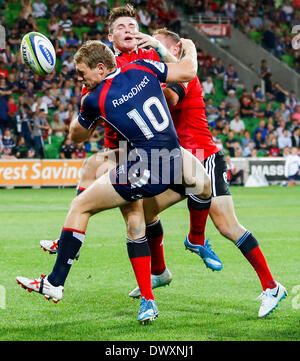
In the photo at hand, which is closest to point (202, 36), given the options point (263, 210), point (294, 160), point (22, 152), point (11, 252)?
point (294, 160)

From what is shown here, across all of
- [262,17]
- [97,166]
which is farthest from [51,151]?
[97,166]

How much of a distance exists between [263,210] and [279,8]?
20896 mm

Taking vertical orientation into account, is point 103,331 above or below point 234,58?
above

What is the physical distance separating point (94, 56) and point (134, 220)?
4.54ft

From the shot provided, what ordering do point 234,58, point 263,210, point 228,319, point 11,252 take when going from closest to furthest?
point 228,319
point 11,252
point 263,210
point 234,58

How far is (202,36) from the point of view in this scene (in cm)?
3145

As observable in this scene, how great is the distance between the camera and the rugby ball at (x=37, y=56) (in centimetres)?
692

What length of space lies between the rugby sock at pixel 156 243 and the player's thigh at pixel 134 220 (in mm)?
794

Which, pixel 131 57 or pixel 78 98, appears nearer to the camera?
pixel 131 57

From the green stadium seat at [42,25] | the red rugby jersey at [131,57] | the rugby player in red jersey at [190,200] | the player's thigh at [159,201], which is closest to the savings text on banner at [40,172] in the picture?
the green stadium seat at [42,25]

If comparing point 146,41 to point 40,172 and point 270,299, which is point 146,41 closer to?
point 270,299

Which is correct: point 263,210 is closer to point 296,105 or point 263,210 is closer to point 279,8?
point 296,105

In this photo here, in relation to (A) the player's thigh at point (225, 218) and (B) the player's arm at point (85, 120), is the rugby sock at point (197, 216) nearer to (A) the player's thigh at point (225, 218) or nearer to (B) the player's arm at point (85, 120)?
(A) the player's thigh at point (225, 218)

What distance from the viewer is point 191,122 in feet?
22.4
